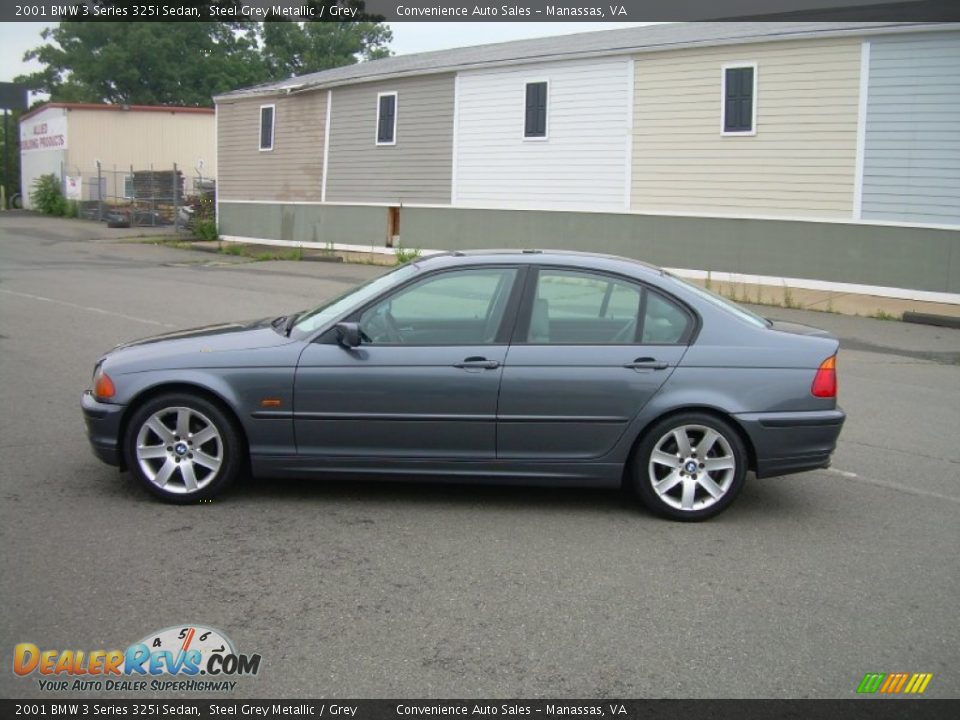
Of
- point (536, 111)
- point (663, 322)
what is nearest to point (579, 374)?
point (663, 322)

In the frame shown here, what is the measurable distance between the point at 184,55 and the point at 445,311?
6302 centimetres

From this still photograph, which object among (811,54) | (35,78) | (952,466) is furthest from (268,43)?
(952,466)

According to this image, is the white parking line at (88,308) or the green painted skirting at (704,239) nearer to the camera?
the white parking line at (88,308)

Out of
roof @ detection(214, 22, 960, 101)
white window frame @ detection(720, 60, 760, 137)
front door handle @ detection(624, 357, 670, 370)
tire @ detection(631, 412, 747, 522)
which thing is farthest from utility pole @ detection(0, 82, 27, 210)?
tire @ detection(631, 412, 747, 522)

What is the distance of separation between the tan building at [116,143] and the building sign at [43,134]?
42 mm

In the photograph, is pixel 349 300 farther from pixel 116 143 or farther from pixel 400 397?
pixel 116 143

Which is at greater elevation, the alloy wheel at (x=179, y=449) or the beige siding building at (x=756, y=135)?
the beige siding building at (x=756, y=135)

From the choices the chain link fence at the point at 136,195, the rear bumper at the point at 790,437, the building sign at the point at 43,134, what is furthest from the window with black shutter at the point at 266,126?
the rear bumper at the point at 790,437

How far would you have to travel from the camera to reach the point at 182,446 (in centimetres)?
579

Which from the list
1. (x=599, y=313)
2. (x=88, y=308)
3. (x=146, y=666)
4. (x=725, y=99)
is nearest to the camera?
(x=146, y=666)

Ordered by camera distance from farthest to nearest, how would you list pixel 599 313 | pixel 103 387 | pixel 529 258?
pixel 529 258, pixel 599 313, pixel 103 387

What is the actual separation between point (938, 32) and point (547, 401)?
15.2m

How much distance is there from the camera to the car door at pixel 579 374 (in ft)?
18.7

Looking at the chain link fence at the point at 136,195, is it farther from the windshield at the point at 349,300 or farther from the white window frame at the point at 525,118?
the windshield at the point at 349,300
